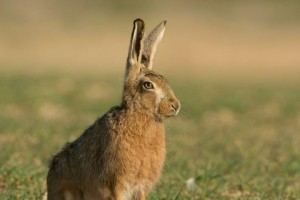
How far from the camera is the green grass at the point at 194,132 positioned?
26.3 ft

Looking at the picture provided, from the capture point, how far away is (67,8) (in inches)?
1513

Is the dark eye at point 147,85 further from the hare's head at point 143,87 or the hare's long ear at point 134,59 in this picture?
the hare's long ear at point 134,59

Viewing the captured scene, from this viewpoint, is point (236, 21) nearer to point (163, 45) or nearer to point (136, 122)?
point (163, 45)

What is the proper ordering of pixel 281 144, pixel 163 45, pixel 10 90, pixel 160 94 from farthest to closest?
pixel 163 45 → pixel 10 90 → pixel 281 144 → pixel 160 94

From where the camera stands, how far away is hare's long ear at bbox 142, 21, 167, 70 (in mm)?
6434

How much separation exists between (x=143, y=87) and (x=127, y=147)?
48 centimetres

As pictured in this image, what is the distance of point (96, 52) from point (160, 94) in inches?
Answer: 944

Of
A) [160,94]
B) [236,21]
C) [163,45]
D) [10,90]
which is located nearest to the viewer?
[160,94]

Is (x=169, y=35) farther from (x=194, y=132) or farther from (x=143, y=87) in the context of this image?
(x=143, y=87)

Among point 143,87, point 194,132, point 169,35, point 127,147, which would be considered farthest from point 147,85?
point 169,35

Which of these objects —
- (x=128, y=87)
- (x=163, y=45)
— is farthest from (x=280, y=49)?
(x=128, y=87)

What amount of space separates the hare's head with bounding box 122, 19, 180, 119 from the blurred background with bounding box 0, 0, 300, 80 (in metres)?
16.2

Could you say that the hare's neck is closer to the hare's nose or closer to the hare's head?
the hare's head

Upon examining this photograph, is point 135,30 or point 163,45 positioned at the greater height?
point 135,30
